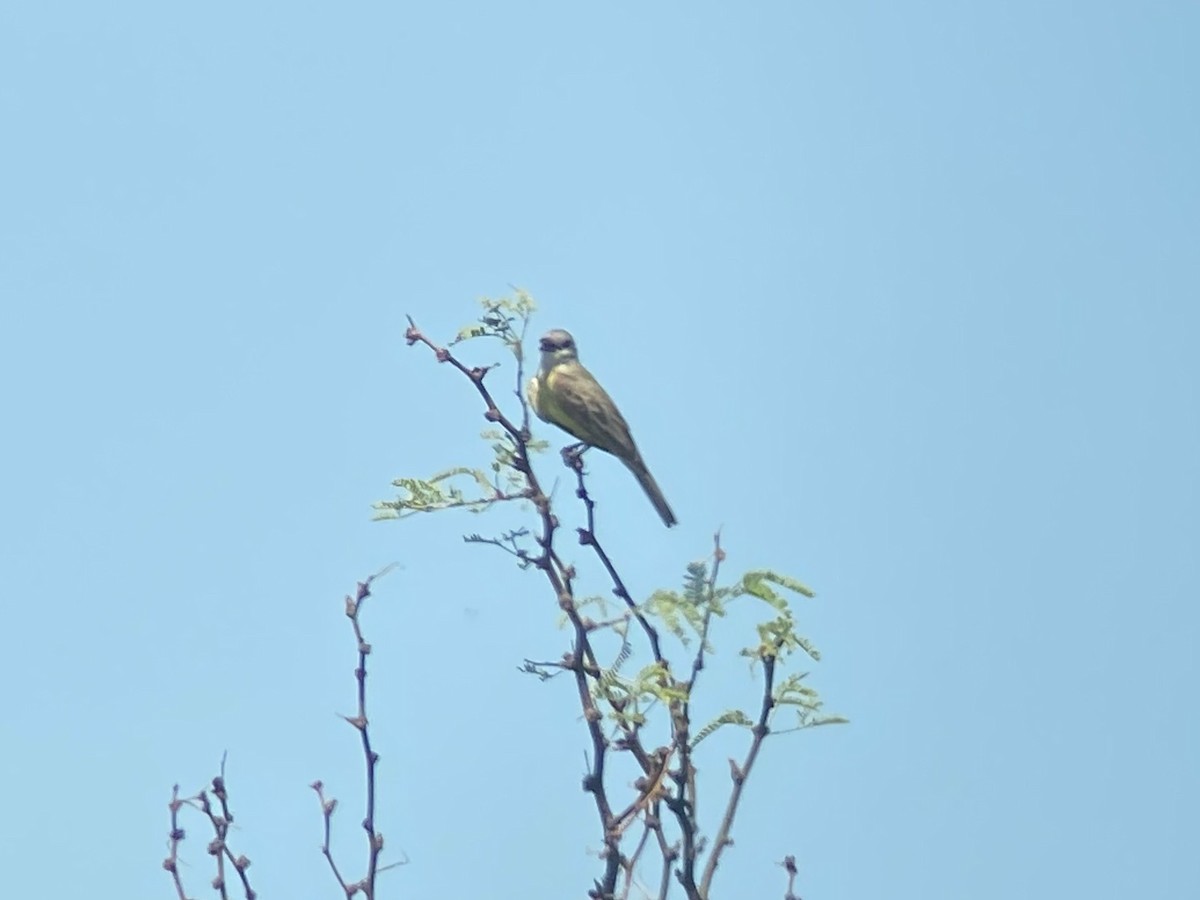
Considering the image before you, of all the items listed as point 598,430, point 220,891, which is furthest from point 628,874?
point 598,430

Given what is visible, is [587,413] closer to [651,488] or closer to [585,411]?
[585,411]

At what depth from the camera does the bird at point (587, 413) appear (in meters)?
7.02

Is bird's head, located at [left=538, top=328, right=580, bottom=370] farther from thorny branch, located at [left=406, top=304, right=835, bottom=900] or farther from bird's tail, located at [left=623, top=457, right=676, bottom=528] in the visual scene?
thorny branch, located at [left=406, top=304, right=835, bottom=900]

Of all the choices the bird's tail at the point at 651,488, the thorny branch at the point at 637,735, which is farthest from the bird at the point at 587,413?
the thorny branch at the point at 637,735

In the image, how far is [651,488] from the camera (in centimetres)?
696

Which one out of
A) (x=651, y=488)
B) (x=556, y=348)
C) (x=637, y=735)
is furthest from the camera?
(x=556, y=348)

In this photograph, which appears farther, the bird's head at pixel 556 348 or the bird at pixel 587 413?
the bird's head at pixel 556 348

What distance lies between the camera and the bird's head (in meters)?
7.93

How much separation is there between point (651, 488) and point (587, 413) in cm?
50

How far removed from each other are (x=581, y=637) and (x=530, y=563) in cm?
35

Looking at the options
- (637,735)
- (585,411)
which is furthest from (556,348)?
(637,735)

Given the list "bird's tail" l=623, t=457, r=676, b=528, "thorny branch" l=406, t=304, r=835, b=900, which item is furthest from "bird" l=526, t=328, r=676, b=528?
"thorny branch" l=406, t=304, r=835, b=900

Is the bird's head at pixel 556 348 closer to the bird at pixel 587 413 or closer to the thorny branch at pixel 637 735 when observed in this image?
the bird at pixel 587 413

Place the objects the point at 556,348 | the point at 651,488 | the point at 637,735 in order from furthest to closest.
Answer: the point at 556,348, the point at 651,488, the point at 637,735
